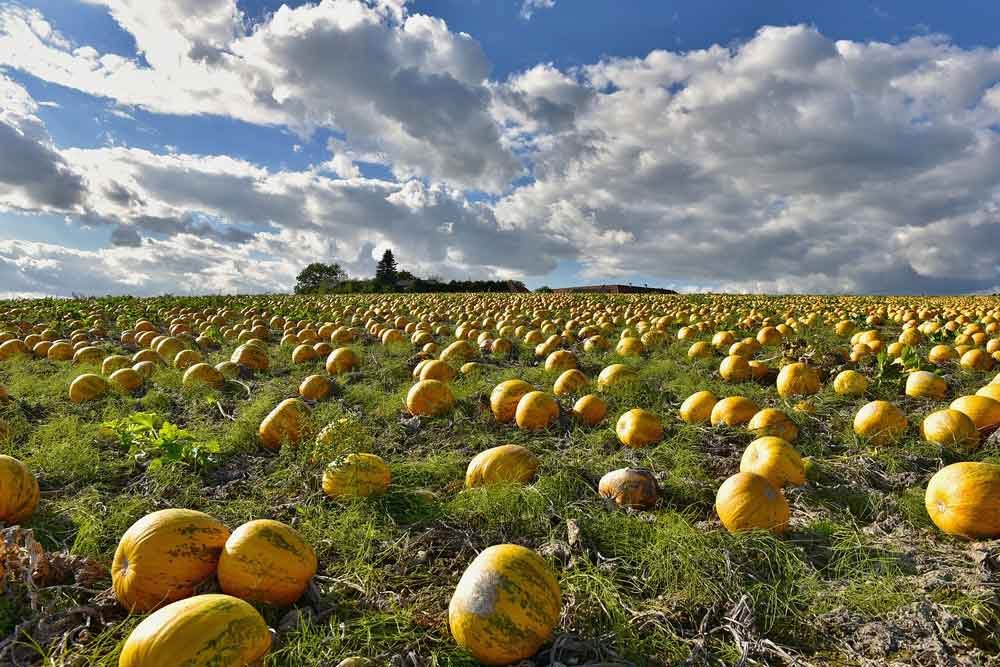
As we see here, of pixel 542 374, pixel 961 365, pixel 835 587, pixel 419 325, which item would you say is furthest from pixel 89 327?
pixel 961 365

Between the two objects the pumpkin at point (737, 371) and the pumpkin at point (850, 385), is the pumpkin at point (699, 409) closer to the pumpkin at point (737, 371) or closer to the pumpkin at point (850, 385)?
the pumpkin at point (850, 385)

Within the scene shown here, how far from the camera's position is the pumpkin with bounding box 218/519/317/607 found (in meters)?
2.74

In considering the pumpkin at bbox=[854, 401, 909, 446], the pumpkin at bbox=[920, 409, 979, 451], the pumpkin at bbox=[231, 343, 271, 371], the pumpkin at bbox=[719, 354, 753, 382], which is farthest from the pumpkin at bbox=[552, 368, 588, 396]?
the pumpkin at bbox=[231, 343, 271, 371]

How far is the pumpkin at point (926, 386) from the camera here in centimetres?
573

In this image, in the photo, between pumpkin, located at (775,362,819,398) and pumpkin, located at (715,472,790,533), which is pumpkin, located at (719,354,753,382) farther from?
pumpkin, located at (715,472,790,533)

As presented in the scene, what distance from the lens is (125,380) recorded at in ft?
24.2

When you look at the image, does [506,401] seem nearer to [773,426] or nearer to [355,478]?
[355,478]

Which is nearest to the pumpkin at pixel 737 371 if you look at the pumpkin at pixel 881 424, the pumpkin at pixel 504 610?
the pumpkin at pixel 881 424

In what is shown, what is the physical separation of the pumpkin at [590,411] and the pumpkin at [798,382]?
2247mm

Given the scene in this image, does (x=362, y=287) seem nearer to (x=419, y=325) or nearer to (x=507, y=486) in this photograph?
(x=419, y=325)

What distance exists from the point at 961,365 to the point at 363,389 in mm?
7721

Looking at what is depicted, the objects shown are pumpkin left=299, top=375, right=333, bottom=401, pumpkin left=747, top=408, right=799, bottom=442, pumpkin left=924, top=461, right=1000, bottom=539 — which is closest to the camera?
pumpkin left=924, top=461, right=1000, bottom=539

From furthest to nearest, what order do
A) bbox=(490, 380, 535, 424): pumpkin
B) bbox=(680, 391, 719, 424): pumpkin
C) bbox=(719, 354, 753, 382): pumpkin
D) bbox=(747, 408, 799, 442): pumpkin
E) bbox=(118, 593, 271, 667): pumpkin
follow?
bbox=(719, 354, 753, 382): pumpkin, bbox=(490, 380, 535, 424): pumpkin, bbox=(680, 391, 719, 424): pumpkin, bbox=(747, 408, 799, 442): pumpkin, bbox=(118, 593, 271, 667): pumpkin

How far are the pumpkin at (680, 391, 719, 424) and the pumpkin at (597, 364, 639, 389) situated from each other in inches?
41.4
